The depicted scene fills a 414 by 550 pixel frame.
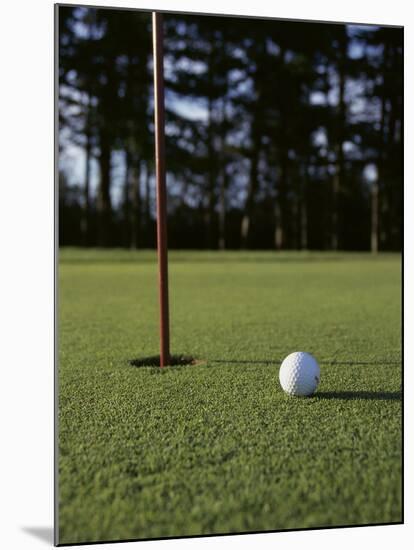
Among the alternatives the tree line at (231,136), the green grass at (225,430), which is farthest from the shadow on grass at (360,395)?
the tree line at (231,136)

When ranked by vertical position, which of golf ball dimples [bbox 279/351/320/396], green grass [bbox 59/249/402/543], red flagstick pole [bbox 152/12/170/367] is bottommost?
green grass [bbox 59/249/402/543]

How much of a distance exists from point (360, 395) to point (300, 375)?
399 millimetres

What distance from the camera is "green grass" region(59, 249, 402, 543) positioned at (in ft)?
7.62

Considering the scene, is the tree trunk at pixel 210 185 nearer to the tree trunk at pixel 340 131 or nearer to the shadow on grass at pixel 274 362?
the tree trunk at pixel 340 131

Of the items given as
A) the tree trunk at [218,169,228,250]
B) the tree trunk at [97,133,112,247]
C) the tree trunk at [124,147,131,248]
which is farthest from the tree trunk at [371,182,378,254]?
the tree trunk at [97,133,112,247]

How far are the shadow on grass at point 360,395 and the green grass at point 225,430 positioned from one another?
0.03 feet

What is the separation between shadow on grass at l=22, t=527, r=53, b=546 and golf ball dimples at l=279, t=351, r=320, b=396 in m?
1.42

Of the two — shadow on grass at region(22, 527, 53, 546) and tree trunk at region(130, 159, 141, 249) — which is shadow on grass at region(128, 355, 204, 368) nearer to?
shadow on grass at region(22, 527, 53, 546)

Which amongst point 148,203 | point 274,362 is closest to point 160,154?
point 274,362

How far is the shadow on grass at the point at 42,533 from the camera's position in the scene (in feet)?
8.33

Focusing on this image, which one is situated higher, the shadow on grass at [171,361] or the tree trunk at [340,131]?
the tree trunk at [340,131]

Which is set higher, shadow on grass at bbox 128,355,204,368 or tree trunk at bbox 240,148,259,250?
tree trunk at bbox 240,148,259,250

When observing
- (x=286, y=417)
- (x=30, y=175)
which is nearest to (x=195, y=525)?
(x=286, y=417)

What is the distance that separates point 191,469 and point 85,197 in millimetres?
20806
